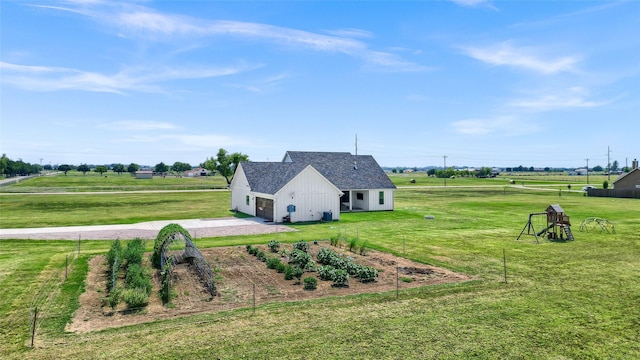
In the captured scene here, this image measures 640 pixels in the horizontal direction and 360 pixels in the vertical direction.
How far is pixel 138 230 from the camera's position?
29.8 metres

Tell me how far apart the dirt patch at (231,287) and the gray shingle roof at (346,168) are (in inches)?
871

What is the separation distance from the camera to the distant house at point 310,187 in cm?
3475

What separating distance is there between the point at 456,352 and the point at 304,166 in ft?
88.0

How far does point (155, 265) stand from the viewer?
1883cm

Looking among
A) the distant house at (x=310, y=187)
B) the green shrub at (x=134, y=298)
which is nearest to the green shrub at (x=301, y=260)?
the green shrub at (x=134, y=298)

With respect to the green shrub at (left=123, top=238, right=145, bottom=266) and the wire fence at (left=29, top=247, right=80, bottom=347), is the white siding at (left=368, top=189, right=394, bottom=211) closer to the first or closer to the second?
the green shrub at (left=123, top=238, right=145, bottom=266)

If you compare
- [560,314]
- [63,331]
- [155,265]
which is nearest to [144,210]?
[155,265]

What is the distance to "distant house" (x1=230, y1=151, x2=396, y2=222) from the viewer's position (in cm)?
3475

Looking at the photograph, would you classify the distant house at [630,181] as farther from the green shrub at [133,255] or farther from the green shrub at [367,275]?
the green shrub at [133,255]

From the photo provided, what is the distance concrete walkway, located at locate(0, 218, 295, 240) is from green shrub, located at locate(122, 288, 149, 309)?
14191 millimetres

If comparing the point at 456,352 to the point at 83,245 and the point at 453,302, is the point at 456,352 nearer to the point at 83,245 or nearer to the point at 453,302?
the point at 453,302

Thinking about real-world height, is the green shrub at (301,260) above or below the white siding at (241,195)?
below

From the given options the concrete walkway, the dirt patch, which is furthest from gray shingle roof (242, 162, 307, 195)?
the dirt patch

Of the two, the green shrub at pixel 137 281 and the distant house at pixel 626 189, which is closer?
the green shrub at pixel 137 281
